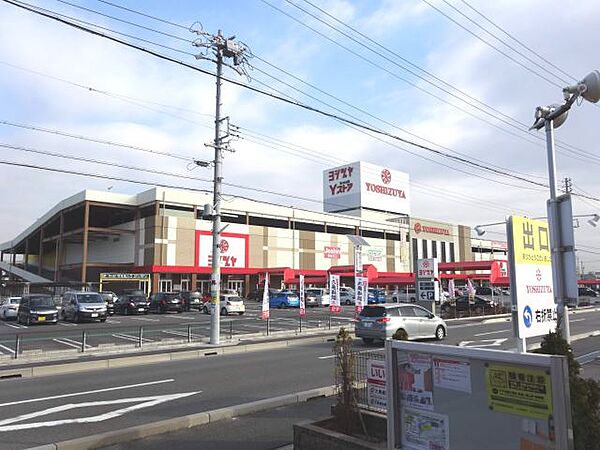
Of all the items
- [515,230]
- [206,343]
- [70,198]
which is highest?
[70,198]

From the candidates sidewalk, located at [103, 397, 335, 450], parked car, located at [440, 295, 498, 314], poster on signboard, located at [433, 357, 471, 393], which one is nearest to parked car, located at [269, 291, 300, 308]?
parked car, located at [440, 295, 498, 314]

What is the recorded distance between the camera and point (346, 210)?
86.0m

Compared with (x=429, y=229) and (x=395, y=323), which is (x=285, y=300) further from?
(x=429, y=229)

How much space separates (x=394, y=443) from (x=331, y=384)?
6320mm

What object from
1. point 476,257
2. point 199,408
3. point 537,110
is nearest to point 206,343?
point 199,408

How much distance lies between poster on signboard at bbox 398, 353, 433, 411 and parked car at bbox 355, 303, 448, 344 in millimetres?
13461

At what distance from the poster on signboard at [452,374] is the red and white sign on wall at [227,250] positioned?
2226 inches

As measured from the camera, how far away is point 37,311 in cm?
2917

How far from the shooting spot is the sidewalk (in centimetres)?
666

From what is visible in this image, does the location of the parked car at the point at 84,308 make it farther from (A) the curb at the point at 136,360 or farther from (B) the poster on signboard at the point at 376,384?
(B) the poster on signboard at the point at 376,384

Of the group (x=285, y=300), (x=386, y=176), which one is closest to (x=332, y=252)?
(x=386, y=176)

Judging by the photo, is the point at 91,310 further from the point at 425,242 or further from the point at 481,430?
the point at 425,242

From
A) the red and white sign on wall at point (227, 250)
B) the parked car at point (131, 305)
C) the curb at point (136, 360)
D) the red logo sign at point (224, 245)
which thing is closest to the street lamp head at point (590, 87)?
the curb at point (136, 360)

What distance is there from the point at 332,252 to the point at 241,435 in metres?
68.6
